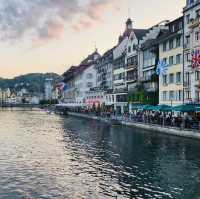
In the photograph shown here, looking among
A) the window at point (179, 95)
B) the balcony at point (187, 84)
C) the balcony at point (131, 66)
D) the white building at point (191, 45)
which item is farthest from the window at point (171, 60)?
the balcony at point (131, 66)

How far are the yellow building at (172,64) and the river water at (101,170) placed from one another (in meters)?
27.2

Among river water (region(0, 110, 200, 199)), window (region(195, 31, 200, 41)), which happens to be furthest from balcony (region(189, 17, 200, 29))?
river water (region(0, 110, 200, 199))

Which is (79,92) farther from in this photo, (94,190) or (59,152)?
(94,190)

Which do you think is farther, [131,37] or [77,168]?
[131,37]

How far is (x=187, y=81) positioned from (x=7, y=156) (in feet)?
140

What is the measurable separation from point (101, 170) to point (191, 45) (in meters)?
44.0

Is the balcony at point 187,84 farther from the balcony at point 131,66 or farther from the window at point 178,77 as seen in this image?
the balcony at point 131,66

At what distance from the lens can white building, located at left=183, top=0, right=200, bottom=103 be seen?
6812 cm

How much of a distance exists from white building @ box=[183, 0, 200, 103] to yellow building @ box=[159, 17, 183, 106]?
2.21 metres

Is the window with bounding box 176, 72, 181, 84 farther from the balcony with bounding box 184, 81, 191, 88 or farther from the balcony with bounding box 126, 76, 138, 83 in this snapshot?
the balcony with bounding box 126, 76, 138, 83

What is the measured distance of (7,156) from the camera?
39750 millimetres

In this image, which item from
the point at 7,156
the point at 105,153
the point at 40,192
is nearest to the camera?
the point at 40,192

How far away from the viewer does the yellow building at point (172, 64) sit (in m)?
75.7

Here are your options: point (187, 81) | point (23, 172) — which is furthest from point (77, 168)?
point (187, 81)
